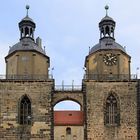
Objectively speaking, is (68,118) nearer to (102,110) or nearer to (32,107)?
(102,110)

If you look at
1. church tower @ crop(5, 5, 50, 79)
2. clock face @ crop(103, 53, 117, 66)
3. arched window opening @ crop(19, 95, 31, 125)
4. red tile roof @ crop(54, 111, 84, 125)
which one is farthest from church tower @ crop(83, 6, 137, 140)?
arched window opening @ crop(19, 95, 31, 125)

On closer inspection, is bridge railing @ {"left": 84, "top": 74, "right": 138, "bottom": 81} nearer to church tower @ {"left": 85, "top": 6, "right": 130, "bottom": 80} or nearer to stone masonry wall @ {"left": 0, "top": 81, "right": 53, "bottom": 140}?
church tower @ {"left": 85, "top": 6, "right": 130, "bottom": 80}

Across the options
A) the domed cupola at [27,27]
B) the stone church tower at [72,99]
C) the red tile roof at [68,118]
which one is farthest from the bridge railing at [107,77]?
the domed cupola at [27,27]

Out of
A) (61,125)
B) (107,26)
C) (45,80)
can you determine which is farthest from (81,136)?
(107,26)

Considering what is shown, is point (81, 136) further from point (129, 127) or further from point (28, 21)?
point (28, 21)

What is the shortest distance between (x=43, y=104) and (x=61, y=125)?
2581 millimetres

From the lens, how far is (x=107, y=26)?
60219mm

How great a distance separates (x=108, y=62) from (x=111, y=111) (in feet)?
14.8

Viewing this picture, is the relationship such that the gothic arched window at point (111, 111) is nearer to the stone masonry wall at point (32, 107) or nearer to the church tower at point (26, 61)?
the stone masonry wall at point (32, 107)

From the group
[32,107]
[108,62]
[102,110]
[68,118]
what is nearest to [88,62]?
[108,62]

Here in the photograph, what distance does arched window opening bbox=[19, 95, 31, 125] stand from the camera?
5678cm

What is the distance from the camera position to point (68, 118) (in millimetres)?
58062

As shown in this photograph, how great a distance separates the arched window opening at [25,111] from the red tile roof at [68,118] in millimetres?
2619

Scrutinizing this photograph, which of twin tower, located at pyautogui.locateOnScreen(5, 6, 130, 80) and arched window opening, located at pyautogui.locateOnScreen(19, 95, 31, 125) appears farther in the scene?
twin tower, located at pyautogui.locateOnScreen(5, 6, 130, 80)
